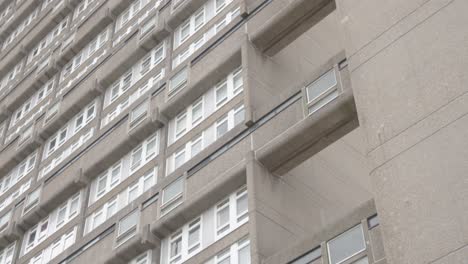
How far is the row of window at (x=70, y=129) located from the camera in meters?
36.8

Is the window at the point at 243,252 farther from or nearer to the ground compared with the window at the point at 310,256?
farther from the ground

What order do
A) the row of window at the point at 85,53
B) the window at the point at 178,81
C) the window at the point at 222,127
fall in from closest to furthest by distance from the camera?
the window at the point at 222,127
the window at the point at 178,81
the row of window at the point at 85,53

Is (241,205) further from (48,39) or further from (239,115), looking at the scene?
(48,39)

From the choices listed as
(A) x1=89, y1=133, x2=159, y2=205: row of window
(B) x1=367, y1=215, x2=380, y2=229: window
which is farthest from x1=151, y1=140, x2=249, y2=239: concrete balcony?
(B) x1=367, y1=215, x2=380, y2=229: window

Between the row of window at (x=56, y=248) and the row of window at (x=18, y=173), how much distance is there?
7.09 metres

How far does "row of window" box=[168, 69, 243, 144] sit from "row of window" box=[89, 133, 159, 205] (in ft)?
3.78

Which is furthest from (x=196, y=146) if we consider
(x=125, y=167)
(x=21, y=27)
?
(x=21, y=27)

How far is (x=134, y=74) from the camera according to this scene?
35.4 meters

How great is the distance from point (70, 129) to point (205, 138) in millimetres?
12158

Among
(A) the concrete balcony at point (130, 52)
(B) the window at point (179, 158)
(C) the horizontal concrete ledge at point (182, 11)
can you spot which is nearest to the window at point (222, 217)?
(B) the window at point (179, 158)

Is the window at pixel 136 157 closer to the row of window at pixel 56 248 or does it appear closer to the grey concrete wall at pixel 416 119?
the row of window at pixel 56 248

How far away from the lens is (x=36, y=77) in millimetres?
43656

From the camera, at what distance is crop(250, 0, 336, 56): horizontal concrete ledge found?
26.5 m

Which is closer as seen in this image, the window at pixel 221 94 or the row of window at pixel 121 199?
the window at pixel 221 94
